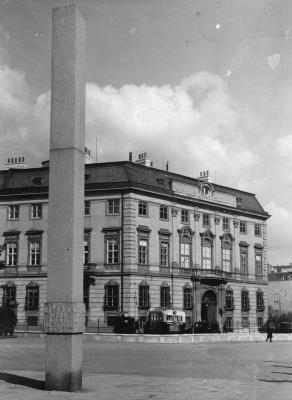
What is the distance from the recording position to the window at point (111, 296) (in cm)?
5000

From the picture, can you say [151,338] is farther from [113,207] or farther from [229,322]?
[229,322]

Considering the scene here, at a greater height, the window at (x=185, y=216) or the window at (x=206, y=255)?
the window at (x=185, y=216)

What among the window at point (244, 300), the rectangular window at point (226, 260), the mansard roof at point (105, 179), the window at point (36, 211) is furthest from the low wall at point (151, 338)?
the window at point (244, 300)

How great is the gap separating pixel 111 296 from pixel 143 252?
4585mm

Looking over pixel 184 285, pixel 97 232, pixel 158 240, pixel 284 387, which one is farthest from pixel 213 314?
pixel 284 387

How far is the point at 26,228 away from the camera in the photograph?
173 ft

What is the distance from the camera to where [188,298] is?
55125 mm

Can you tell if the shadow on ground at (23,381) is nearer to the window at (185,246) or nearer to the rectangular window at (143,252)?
the rectangular window at (143,252)

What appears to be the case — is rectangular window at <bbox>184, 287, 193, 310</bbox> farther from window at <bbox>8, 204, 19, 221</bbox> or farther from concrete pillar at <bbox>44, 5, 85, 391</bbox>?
concrete pillar at <bbox>44, 5, 85, 391</bbox>

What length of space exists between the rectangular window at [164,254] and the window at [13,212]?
12.8 meters

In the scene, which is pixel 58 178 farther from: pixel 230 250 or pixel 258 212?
pixel 258 212

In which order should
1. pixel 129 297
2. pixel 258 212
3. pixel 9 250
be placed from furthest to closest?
pixel 258 212
pixel 9 250
pixel 129 297

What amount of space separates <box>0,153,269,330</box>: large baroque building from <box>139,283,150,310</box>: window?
0.08 metres

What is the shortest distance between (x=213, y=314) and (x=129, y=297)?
36.7 feet
